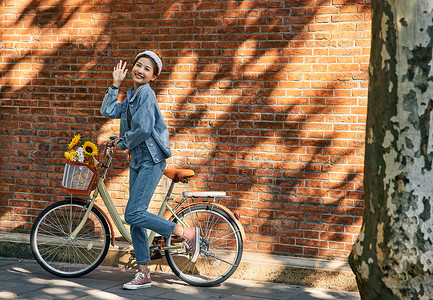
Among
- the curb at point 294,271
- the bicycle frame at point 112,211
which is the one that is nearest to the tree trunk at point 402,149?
the curb at point 294,271

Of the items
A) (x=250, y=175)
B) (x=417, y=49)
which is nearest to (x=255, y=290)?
(x=250, y=175)

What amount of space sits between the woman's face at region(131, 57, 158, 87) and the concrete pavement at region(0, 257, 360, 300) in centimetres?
196

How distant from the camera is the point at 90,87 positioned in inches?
257

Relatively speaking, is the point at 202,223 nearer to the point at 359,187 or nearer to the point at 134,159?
the point at 134,159

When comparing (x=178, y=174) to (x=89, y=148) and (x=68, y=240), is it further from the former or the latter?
(x=68, y=240)

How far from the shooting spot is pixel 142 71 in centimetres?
544

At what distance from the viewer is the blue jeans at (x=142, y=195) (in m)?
5.38

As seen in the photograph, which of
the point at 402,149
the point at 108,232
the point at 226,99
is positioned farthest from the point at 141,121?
the point at 402,149

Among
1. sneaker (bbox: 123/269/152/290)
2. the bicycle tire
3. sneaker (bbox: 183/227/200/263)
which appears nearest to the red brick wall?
the bicycle tire

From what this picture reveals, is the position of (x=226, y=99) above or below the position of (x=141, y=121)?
above

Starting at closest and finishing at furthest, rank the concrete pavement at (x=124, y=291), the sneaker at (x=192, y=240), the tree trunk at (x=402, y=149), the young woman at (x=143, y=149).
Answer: the tree trunk at (x=402, y=149), the concrete pavement at (x=124, y=291), the young woman at (x=143, y=149), the sneaker at (x=192, y=240)

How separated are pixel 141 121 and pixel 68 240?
1.56m

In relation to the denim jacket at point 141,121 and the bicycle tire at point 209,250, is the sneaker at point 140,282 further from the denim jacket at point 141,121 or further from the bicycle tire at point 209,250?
the denim jacket at point 141,121

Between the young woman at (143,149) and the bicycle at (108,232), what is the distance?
0.62ft
